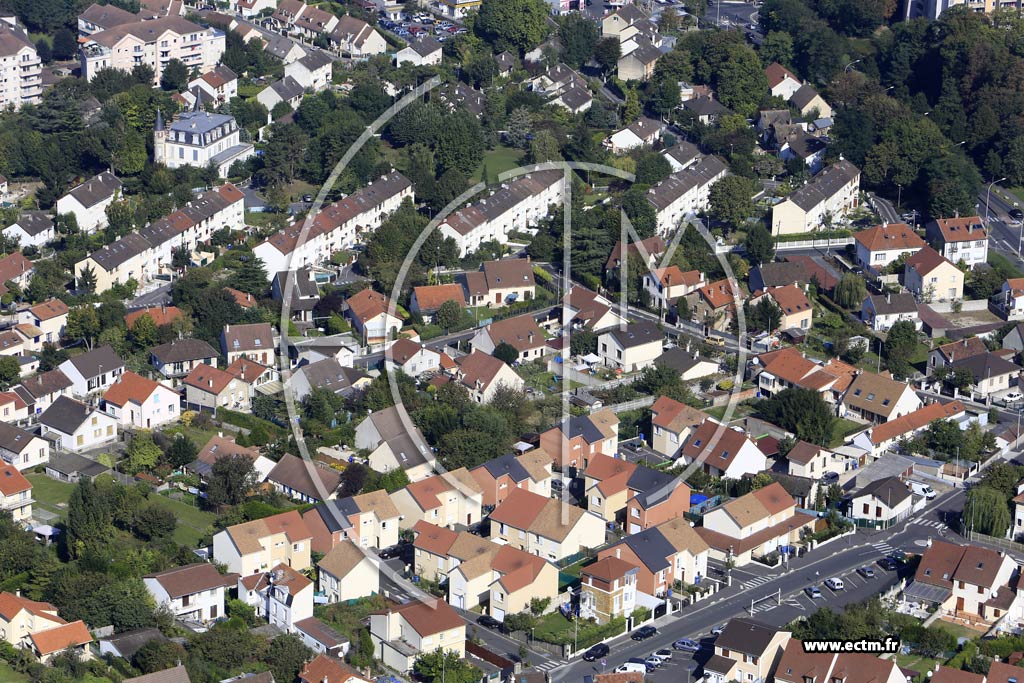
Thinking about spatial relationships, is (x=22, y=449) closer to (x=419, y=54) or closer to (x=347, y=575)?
(x=347, y=575)

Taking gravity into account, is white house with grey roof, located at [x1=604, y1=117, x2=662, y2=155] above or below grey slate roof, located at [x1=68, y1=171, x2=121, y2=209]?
above

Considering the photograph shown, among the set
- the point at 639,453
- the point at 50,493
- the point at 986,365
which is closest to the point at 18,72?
the point at 50,493

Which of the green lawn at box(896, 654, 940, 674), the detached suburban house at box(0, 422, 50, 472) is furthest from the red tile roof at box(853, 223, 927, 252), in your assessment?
the detached suburban house at box(0, 422, 50, 472)

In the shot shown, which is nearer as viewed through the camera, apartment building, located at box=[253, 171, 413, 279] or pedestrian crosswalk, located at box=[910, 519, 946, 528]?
pedestrian crosswalk, located at box=[910, 519, 946, 528]

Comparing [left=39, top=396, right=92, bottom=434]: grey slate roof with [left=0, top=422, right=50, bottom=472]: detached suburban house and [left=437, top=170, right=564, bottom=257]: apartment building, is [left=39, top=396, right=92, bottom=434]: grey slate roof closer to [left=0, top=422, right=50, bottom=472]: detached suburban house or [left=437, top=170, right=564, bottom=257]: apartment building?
[left=0, top=422, right=50, bottom=472]: detached suburban house

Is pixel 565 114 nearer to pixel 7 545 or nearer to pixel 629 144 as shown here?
pixel 629 144

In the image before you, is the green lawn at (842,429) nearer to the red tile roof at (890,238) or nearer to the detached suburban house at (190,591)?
the red tile roof at (890,238)

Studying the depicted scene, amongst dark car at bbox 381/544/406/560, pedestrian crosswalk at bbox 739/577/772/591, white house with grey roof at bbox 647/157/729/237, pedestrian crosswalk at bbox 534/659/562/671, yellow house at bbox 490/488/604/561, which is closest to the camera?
pedestrian crosswalk at bbox 534/659/562/671

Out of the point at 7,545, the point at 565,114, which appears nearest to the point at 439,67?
the point at 565,114
